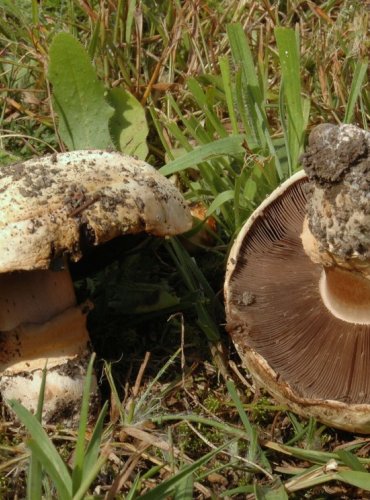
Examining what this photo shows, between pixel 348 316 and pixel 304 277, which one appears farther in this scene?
pixel 304 277

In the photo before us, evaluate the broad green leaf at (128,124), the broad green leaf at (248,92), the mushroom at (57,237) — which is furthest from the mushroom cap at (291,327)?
the broad green leaf at (128,124)

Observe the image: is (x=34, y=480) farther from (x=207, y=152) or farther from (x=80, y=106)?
(x=80, y=106)

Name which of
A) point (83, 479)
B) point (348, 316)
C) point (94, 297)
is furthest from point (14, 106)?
point (83, 479)

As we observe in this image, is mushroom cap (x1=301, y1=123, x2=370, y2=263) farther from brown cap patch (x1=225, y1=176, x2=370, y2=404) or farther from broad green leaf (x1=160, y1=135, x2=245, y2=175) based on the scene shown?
broad green leaf (x1=160, y1=135, x2=245, y2=175)

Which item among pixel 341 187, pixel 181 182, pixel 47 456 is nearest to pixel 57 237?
pixel 47 456

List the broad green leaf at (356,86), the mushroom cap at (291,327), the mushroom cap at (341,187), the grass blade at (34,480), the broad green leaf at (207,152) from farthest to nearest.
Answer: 1. the broad green leaf at (356,86)
2. the broad green leaf at (207,152)
3. the mushroom cap at (291,327)
4. the mushroom cap at (341,187)
5. the grass blade at (34,480)

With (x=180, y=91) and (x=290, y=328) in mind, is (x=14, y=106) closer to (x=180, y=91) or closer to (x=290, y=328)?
(x=180, y=91)

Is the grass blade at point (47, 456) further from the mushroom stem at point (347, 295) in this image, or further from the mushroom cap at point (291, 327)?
the mushroom stem at point (347, 295)
